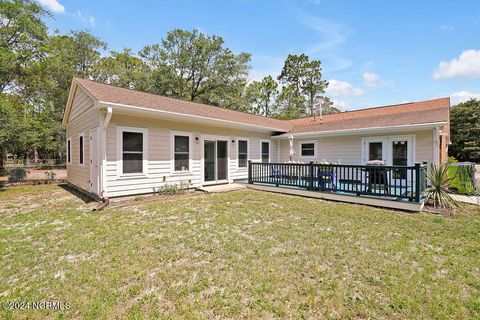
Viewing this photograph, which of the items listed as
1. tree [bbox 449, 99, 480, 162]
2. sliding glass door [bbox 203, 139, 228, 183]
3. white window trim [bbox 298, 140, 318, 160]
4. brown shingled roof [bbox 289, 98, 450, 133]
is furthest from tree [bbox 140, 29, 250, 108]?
tree [bbox 449, 99, 480, 162]

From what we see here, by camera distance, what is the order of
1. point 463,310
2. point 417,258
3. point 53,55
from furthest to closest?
point 53,55 < point 417,258 < point 463,310

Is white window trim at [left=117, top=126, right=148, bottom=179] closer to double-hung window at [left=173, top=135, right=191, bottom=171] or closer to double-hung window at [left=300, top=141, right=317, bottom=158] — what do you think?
double-hung window at [left=173, top=135, right=191, bottom=171]

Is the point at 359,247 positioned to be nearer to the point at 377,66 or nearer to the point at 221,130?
the point at 221,130

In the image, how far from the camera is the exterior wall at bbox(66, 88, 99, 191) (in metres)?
7.77

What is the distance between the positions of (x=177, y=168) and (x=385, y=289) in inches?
286

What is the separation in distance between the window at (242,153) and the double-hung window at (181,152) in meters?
2.79

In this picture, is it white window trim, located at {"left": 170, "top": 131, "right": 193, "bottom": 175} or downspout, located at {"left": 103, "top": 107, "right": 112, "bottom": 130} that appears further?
white window trim, located at {"left": 170, "top": 131, "right": 193, "bottom": 175}

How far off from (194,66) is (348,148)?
64.6 ft

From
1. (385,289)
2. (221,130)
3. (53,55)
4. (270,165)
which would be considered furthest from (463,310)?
(53,55)

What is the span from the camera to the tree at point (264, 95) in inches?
1200

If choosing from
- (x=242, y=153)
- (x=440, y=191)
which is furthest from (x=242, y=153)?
(x=440, y=191)

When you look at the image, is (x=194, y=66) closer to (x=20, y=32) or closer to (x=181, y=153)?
(x=20, y=32)

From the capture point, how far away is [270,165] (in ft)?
31.1

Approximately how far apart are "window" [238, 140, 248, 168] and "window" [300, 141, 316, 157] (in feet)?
10.4
